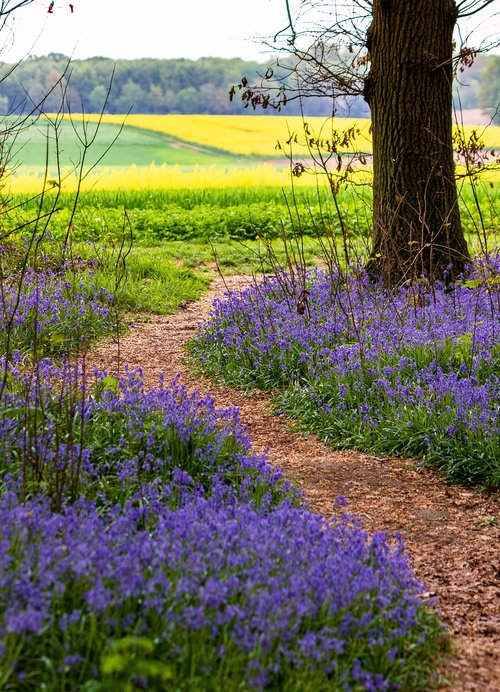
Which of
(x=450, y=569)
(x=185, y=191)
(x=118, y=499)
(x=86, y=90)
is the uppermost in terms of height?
(x=86, y=90)

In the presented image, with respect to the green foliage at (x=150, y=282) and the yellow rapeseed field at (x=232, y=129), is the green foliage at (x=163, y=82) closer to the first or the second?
the yellow rapeseed field at (x=232, y=129)

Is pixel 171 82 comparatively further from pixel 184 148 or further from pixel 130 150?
pixel 130 150

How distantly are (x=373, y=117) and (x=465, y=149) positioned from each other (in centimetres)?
167

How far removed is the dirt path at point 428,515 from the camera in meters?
3.35

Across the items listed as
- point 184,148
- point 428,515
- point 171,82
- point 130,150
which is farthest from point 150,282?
point 171,82

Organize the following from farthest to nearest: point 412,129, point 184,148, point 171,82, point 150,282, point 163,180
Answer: point 171,82 < point 184,148 < point 163,180 < point 150,282 < point 412,129

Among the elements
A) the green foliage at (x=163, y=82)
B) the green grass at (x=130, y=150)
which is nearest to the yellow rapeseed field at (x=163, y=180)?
the green grass at (x=130, y=150)

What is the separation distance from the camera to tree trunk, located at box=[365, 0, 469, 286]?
27.0 feet

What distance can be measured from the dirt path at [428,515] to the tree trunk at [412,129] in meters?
2.83

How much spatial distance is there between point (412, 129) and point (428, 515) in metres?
5.04

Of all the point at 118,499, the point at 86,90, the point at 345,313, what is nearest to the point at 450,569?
the point at 118,499

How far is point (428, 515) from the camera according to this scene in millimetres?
4578

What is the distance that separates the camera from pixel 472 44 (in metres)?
8.43

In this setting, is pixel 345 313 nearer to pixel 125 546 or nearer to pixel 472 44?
pixel 472 44
